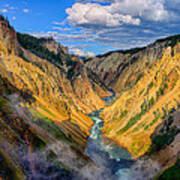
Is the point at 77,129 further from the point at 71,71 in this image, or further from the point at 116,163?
the point at 71,71

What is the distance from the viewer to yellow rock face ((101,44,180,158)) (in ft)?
184

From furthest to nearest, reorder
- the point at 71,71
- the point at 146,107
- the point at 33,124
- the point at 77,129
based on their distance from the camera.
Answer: the point at 71,71 < the point at 77,129 < the point at 146,107 < the point at 33,124

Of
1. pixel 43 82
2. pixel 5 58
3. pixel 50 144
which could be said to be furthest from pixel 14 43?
pixel 50 144

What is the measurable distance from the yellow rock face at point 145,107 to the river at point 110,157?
2222mm

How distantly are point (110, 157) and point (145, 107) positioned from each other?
19369mm

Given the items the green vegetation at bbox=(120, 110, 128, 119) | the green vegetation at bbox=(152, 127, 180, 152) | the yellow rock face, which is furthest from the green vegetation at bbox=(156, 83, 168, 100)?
the green vegetation at bbox=(152, 127, 180, 152)

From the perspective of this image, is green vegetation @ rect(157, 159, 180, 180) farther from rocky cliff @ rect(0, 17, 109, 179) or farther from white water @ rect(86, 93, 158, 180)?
rocky cliff @ rect(0, 17, 109, 179)

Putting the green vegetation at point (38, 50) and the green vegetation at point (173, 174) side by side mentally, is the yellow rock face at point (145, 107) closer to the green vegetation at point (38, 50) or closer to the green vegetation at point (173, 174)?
the green vegetation at point (173, 174)

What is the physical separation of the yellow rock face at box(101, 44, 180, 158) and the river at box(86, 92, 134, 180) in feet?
7.29

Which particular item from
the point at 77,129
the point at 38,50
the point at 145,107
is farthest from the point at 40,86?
the point at 38,50

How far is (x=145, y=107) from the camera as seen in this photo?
64.8m

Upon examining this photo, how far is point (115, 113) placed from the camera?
257 ft

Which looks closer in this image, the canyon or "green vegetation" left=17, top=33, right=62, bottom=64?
the canyon

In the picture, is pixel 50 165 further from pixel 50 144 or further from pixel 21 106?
pixel 21 106
